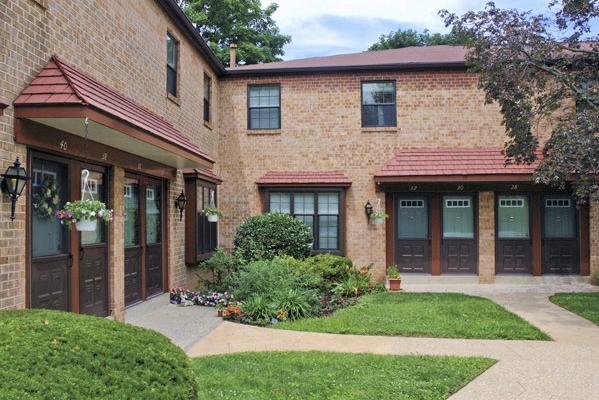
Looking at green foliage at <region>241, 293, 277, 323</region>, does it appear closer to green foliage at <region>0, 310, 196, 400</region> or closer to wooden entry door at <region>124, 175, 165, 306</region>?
wooden entry door at <region>124, 175, 165, 306</region>

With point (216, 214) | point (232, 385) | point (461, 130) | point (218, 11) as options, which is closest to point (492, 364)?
point (232, 385)

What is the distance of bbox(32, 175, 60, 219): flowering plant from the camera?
593 cm

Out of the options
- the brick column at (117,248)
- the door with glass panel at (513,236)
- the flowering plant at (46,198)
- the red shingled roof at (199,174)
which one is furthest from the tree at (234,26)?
the flowering plant at (46,198)

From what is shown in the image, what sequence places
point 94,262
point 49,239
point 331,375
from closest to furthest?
1. point 331,375
2. point 49,239
3. point 94,262

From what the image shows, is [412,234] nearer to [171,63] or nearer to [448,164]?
[448,164]

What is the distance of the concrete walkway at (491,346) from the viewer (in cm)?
514

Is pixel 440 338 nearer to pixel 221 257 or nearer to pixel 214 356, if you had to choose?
pixel 214 356

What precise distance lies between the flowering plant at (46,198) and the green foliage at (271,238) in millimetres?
5940

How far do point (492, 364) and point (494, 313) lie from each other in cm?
322

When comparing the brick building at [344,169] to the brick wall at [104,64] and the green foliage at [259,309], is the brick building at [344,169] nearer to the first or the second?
the brick wall at [104,64]

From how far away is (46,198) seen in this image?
6.12 m

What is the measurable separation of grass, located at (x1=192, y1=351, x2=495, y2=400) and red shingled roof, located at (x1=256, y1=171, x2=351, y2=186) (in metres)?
7.41

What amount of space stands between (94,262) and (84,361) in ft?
15.3

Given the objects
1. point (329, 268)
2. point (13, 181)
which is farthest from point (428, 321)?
point (13, 181)
